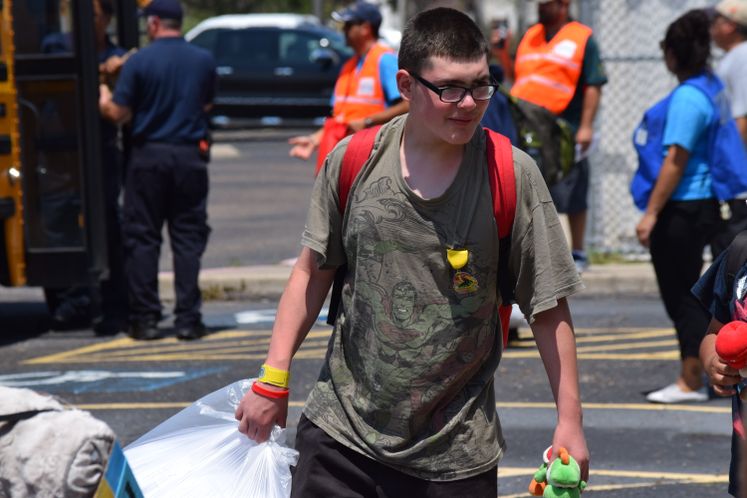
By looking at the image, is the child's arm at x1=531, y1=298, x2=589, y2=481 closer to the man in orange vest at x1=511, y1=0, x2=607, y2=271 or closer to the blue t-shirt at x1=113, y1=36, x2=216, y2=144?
the blue t-shirt at x1=113, y1=36, x2=216, y2=144

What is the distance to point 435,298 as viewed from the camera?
3455mm

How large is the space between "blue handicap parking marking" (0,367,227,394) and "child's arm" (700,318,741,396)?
169 inches

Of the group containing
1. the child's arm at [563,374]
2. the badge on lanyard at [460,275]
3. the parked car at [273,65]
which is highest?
the badge on lanyard at [460,275]

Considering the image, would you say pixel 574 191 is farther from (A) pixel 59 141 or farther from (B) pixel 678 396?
(A) pixel 59 141

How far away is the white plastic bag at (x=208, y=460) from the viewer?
3.42m

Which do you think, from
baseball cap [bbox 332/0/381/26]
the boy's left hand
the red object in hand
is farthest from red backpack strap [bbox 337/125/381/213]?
baseball cap [bbox 332/0/381/26]

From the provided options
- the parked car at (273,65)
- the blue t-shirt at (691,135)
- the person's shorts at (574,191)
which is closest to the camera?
the blue t-shirt at (691,135)

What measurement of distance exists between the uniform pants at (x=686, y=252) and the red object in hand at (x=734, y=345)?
3727 millimetres

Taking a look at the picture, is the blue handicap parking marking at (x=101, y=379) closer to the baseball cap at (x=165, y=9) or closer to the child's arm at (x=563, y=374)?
the baseball cap at (x=165, y=9)

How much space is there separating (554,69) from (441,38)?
18.9 ft

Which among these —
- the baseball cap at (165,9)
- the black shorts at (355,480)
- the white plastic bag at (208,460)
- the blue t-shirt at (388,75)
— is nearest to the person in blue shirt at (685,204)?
the blue t-shirt at (388,75)

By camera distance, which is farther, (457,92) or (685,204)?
(685,204)

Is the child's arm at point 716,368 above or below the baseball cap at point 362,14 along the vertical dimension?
above

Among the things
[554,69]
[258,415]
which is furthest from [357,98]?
[258,415]
